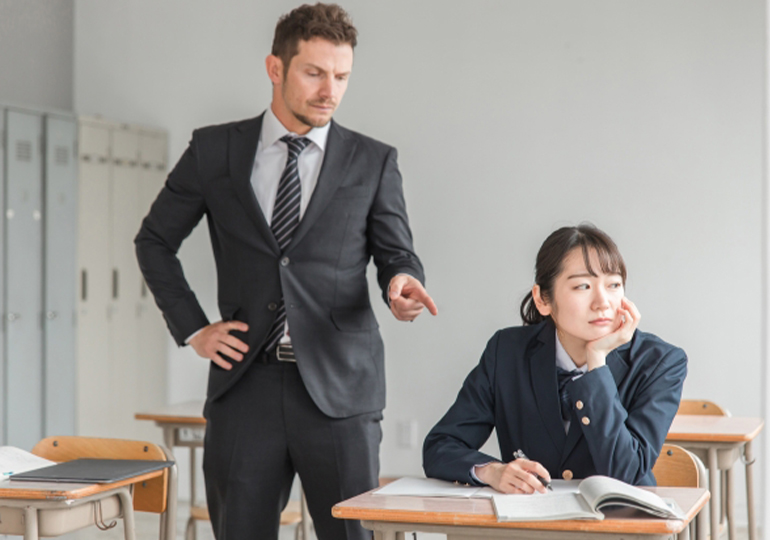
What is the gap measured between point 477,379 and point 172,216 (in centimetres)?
77

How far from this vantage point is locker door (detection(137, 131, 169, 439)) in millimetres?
5414

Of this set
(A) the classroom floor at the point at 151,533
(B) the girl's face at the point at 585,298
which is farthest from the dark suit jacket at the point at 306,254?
(A) the classroom floor at the point at 151,533

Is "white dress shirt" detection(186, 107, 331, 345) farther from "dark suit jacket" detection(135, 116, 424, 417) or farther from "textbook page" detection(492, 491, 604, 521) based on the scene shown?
"textbook page" detection(492, 491, 604, 521)

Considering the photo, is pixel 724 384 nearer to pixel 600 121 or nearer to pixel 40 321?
pixel 600 121

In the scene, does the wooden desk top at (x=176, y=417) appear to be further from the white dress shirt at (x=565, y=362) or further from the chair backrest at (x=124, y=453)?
the white dress shirt at (x=565, y=362)

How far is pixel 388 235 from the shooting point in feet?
6.79

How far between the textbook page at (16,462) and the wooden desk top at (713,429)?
5.78 ft

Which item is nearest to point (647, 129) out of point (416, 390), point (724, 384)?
point (724, 384)

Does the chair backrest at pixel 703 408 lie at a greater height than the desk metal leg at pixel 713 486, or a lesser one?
greater

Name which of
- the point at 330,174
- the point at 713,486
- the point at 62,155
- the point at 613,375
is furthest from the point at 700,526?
the point at 62,155

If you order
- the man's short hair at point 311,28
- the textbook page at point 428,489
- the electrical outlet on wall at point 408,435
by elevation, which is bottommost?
the electrical outlet on wall at point 408,435

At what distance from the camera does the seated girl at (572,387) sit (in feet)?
5.65

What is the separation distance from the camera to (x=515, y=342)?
193 centimetres

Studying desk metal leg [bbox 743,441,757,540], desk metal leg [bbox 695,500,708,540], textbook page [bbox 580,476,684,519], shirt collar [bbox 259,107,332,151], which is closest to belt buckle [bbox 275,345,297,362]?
shirt collar [bbox 259,107,332,151]
